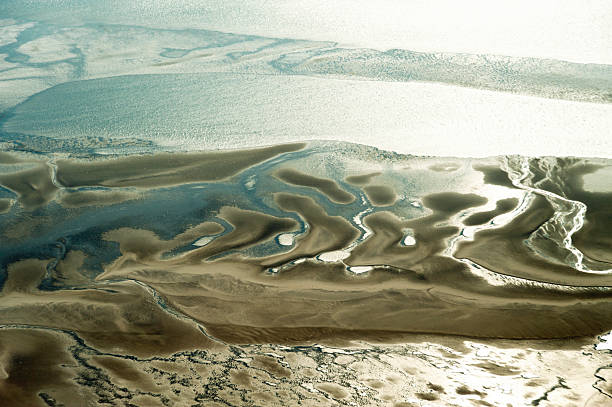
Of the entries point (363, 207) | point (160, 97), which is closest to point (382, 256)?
point (363, 207)

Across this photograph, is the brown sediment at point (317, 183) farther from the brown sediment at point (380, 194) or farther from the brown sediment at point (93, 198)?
the brown sediment at point (93, 198)

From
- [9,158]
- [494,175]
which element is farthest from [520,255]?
[9,158]

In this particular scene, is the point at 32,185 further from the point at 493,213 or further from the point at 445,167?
the point at 493,213

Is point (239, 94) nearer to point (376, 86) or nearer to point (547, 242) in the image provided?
point (376, 86)

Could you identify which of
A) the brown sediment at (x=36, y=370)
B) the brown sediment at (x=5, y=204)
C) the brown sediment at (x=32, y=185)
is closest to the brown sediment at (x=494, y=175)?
the brown sediment at (x=36, y=370)

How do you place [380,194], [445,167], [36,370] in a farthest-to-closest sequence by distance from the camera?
[445,167]
[380,194]
[36,370]

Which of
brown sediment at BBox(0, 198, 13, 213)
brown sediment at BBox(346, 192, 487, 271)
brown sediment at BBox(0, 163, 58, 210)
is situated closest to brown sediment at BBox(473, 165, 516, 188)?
brown sediment at BBox(346, 192, 487, 271)

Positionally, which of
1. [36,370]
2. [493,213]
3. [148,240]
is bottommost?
[36,370]
